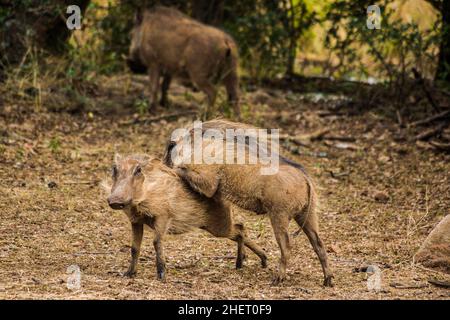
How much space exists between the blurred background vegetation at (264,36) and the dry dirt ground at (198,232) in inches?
21.9

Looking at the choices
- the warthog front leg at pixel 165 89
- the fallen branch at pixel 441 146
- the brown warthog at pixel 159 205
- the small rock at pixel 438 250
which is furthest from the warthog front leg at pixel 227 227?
the warthog front leg at pixel 165 89

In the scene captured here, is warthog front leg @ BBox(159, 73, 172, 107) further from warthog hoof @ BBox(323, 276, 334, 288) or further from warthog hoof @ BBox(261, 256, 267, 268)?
warthog hoof @ BBox(323, 276, 334, 288)

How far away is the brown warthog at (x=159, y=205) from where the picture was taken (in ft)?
17.9

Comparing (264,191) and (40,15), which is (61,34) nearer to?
(40,15)

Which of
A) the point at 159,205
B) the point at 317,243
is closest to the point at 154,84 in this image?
the point at 159,205

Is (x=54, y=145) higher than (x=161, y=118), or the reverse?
(x=161, y=118)

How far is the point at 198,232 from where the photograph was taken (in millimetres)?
6668

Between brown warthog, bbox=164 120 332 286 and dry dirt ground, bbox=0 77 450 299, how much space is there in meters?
0.32

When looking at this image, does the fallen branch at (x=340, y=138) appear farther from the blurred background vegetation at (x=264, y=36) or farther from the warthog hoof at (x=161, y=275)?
the warthog hoof at (x=161, y=275)

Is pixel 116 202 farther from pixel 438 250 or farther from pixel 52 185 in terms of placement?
pixel 52 185

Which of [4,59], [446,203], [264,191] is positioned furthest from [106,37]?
[264,191]

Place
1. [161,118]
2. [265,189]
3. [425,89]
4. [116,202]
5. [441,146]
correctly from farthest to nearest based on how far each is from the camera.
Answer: [161,118], [425,89], [441,146], [265,189], [116,202]

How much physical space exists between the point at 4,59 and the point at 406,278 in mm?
6741

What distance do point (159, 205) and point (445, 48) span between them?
6246 millimetres
